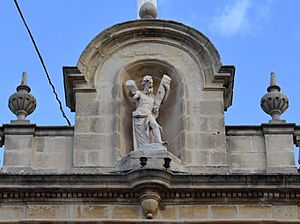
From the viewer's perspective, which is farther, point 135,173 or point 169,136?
point 169,136

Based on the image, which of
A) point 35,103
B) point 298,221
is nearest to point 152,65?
point 35,103

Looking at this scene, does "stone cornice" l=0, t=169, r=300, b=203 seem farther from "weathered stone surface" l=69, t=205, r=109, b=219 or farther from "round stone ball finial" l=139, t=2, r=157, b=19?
"round stone ball finial" l=139, t=2, r=157, b=19

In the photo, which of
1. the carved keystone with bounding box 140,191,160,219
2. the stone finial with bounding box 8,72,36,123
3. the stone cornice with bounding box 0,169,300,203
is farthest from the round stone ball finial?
the carved keystone with bounding box 140,191,160,219

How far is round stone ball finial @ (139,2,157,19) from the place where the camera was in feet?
71.7

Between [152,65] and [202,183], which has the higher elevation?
[152,65]

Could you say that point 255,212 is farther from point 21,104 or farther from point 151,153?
point 21,104

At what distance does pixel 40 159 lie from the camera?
19.7 metres

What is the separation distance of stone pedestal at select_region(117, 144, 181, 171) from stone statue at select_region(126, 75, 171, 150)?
13.7 inches

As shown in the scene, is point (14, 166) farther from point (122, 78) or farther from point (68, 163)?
point (122, 78)

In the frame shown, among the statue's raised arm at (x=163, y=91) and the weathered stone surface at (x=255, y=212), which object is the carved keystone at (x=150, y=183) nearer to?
the weathered stone surface at (x=255, y=212)

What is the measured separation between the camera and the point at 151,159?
19.3 meters

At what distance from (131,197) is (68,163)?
140cm

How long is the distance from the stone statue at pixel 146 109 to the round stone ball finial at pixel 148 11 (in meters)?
1.53

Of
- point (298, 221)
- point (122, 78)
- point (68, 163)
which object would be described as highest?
point (122, 78)
